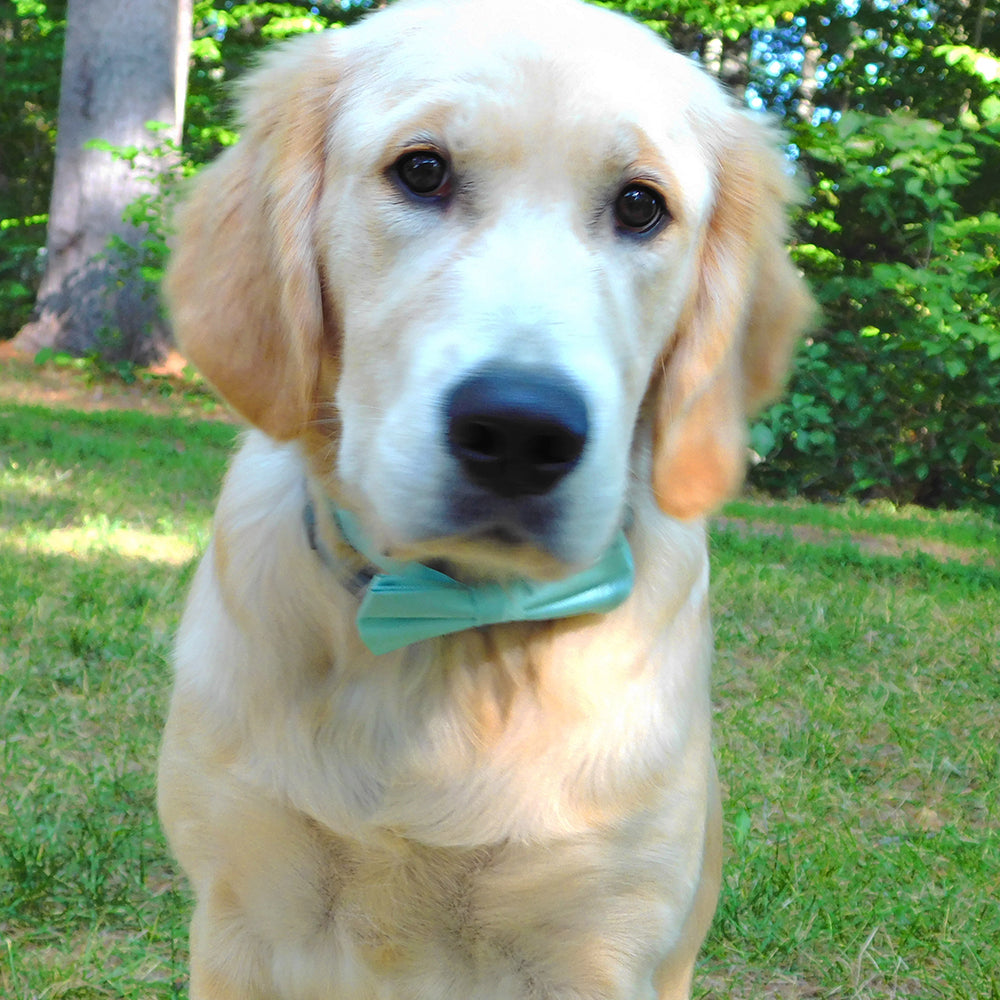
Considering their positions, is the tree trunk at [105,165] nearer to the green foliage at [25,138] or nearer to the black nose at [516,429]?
the green foliage at [25,138]

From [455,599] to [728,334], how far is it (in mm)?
650

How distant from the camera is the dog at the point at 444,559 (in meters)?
1.77

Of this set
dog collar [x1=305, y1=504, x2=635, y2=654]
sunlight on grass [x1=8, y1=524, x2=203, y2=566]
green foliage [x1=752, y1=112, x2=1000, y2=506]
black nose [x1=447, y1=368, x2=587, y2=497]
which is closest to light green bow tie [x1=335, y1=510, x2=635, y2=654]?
dog collar [x1=305, y1=504, x2=635, y2=654]

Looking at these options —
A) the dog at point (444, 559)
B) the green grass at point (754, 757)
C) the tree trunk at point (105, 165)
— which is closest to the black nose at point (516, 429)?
the dog at point (444, 559)

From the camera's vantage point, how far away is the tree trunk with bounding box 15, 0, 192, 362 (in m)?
10.6

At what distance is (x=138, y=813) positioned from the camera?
2.98 meters

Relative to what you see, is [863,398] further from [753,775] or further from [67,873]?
[67,873]

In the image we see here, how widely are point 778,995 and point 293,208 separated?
1.88 meters

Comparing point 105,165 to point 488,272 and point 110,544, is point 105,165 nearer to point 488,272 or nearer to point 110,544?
point 110,544

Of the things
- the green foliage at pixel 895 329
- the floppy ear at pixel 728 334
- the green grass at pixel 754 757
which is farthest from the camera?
the green foliage at pixel 895 329

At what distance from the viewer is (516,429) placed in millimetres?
1472

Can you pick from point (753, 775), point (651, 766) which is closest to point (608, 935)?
point (651, 766)

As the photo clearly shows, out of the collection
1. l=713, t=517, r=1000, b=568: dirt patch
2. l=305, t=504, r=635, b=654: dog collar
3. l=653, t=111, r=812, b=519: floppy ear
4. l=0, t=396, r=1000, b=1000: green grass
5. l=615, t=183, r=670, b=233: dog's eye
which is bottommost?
l=713, t=517, r=1000, b=568: dirt patch

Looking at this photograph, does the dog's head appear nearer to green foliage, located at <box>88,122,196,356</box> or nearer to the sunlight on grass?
the sunlight on grass
